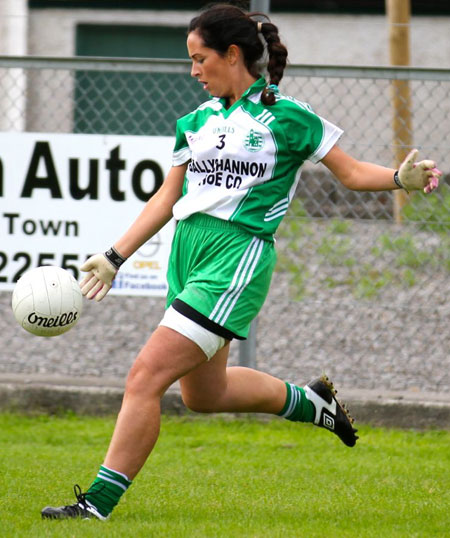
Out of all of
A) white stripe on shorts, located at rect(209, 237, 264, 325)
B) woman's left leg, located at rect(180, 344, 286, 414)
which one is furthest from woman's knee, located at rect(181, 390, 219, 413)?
white stripe on shorts, located at rect(209, 237, 264, 325)

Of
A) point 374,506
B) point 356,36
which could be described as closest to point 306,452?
point 374,506

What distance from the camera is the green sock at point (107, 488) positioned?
4.31 m

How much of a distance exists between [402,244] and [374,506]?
4.40m

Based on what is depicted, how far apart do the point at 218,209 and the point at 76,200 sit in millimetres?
2369

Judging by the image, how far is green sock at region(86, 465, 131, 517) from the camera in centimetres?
431

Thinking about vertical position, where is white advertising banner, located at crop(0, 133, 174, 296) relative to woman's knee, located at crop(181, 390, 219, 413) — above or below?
above

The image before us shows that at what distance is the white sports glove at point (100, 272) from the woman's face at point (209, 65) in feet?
2.62

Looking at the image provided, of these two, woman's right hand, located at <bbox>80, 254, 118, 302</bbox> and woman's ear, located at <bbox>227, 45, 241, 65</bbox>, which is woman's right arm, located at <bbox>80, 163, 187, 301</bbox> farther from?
woman's ear, located at <bbox>227, 45, 241, 65</bbox>

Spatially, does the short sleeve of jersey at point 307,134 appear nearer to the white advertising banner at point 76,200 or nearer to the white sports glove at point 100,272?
the white sports glove at point 100,272

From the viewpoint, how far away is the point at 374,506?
483cm

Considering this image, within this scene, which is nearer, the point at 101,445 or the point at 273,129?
the point at 273,129

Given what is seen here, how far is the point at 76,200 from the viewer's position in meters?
6.70

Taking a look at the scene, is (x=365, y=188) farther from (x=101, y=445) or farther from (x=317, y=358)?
(x=317, y=358)

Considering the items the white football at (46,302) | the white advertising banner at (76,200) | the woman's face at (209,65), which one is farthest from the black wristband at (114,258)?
the white advertising banner at (76,200)
